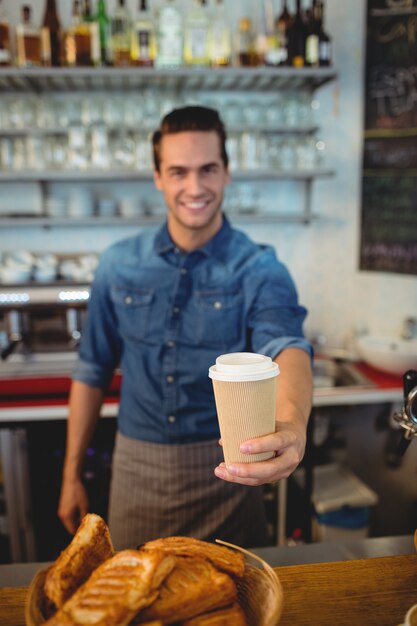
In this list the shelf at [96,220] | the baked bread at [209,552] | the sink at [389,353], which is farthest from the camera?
the shelf at [96,220]

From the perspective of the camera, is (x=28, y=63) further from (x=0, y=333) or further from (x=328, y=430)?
(x=328, y=430)

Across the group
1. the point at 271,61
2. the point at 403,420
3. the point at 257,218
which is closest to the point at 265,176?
the point at 257,218

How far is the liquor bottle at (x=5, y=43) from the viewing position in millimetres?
2789

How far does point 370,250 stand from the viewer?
317cm

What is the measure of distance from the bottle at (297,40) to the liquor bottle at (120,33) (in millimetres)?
858

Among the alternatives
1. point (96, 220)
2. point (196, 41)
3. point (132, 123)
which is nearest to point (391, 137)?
point (196, 41)

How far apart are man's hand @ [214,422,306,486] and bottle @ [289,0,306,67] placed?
8.26 feet

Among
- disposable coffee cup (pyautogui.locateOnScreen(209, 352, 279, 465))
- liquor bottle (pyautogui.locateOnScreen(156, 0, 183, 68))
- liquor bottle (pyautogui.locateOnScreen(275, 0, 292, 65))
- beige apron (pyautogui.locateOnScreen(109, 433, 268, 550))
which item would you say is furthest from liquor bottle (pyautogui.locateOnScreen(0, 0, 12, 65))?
disposable coffee cup (pyautogui.locateOnScreen(209, 352, 279, 465))

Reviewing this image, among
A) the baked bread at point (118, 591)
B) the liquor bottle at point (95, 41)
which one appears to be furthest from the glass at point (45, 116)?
the baked bread at point (118, 591)

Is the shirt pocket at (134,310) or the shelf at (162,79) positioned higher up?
the shelf at (162,79)

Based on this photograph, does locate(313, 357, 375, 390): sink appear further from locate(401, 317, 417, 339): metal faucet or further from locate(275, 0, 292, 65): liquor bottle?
locate(275, 0, 292, 65): liquor bottle

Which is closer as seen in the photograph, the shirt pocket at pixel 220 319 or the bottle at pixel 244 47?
the shirt pocket at pixel 220 319

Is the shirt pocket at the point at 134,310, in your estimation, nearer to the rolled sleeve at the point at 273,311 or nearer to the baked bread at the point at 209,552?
the rolled sleeve at the point at 273,311

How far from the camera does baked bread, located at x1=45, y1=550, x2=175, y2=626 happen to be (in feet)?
1.95
